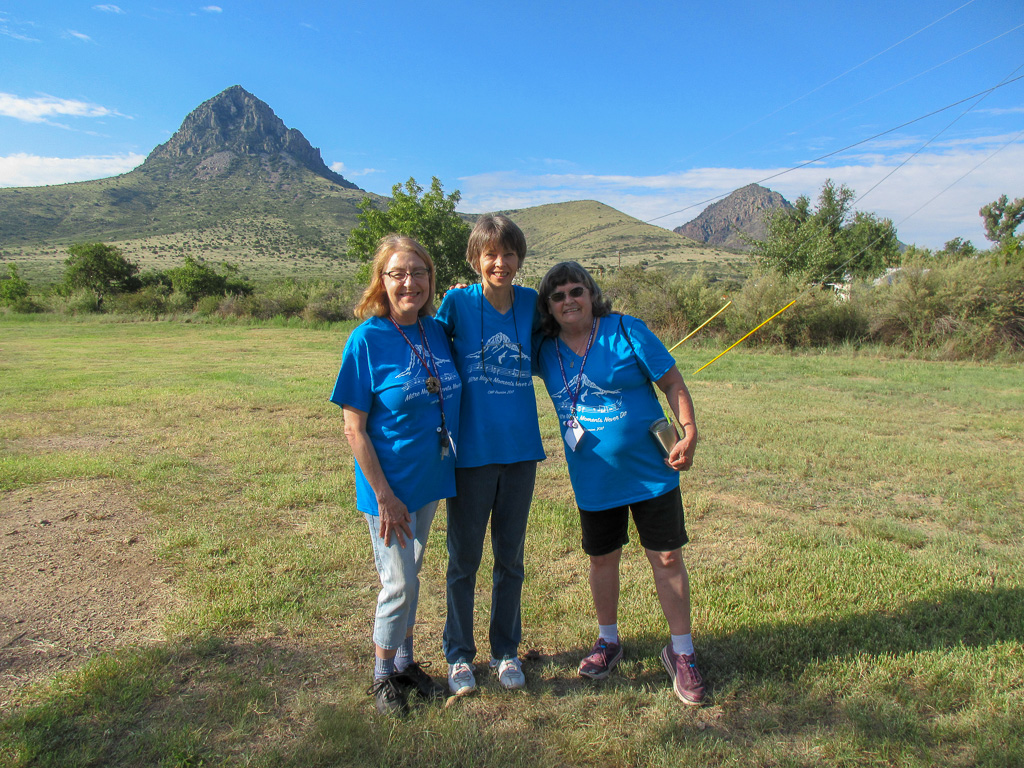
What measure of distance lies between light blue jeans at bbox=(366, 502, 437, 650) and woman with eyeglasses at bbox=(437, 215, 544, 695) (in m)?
0.15

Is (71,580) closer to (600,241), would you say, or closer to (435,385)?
(435,385)

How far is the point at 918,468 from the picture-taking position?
Answer: 20.1ft

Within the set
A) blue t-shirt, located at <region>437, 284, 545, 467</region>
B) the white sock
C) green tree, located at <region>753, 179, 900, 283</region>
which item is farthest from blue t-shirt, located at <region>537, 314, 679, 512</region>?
green tree, located at <region>753, 179, 900, 283</region>

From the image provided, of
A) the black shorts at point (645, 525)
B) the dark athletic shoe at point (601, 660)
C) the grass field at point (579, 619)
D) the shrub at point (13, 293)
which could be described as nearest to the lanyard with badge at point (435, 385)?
the black shorts at point (645, 525)

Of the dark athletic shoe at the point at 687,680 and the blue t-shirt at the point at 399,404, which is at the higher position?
the blue t-shirt at the point at 399,404

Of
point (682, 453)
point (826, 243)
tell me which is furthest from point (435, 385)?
point (826, 243)

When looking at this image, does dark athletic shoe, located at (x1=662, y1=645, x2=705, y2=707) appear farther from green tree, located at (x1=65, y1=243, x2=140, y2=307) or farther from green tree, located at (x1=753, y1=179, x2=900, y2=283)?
green tree, located at (x1=65, y1=243, x2=140, y2=307)

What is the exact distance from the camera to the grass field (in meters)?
2.34

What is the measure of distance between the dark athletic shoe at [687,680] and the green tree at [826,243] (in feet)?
68.5

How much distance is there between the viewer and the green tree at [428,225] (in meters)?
34.0

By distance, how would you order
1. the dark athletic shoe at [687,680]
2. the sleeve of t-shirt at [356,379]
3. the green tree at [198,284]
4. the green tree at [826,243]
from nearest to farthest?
the sleeve of t-shirt at [356,379]
the dark athletic shoe at [687,680]
the green tree at [826,243]
the green tree at [198,284]

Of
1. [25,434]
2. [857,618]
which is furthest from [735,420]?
[25,434]

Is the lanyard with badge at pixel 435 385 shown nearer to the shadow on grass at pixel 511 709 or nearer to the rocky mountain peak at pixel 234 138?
the shadow on grass at pixel 511 709

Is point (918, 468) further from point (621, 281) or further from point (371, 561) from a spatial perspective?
point (621, 281)
